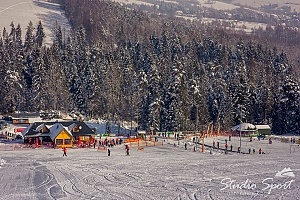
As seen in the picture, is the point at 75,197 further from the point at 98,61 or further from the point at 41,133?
the point at 98,61

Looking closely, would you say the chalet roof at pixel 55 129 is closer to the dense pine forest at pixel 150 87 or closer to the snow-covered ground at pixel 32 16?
the dense pine forest at pixel 150 87

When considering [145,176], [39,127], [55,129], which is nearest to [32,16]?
[39,127]

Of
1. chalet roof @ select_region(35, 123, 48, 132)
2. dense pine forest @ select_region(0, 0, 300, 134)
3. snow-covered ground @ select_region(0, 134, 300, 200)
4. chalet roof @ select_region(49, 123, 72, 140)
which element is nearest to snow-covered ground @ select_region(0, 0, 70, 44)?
dense pine forest @ select_region(0, 0, 300, 134)

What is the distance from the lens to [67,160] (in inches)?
1699


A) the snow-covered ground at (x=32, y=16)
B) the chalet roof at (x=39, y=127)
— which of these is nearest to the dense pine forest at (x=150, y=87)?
the chalet roof at (x=39, y=127)

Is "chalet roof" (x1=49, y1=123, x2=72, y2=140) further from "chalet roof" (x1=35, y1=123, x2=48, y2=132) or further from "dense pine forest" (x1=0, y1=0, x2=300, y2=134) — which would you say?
"dense pine forest" (x1=0, y1=0, x2=300, y2=134)

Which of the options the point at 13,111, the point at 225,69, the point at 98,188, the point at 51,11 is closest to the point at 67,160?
the point at 98,188

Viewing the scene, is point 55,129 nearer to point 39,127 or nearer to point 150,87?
point 39,127

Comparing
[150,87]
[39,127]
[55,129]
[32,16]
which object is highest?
[32,16]

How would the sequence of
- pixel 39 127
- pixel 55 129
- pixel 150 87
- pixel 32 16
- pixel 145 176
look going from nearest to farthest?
pixel 145 176, pixel 55 129, pixel 39 127, pixel 150 87, pixel 32 16

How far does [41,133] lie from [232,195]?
3957 cm

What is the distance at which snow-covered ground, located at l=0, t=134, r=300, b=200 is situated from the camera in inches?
1080

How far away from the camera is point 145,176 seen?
33.7 metres

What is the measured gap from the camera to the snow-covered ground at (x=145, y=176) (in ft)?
90.0
